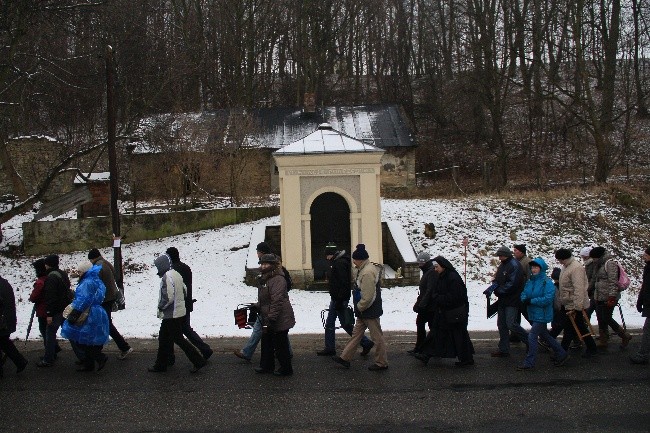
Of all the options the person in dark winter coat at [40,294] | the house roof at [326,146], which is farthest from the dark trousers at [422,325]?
the house roof at [326,146]

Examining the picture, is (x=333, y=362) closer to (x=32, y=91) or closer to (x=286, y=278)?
(x=286, y=278)

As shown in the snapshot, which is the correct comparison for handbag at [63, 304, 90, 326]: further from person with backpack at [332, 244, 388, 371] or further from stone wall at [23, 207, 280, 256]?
stone wall at [23, 207, 280, 256]

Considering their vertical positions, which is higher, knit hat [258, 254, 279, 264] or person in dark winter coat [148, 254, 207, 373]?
knit hat [258, 254, 279, 264]

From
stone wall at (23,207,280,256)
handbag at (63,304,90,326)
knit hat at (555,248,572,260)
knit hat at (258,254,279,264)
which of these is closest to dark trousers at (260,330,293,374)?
knit hat at (258,254,279,264)

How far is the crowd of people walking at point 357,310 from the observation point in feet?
27.6

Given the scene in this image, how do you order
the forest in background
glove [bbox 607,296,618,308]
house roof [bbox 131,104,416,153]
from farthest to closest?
house roof [bbox 131,104,416,153] < the forest in background < glove [bbox 607,296,618,308]

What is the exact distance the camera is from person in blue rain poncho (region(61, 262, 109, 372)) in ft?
27.6

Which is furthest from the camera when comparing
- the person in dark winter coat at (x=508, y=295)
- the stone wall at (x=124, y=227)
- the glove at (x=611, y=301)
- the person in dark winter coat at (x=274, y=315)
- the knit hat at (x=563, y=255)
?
the stone wall at (x=124, y=227)

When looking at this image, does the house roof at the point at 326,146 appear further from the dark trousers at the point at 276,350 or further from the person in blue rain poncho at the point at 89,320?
the dark trousers at the point at 276,350

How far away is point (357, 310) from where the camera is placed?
28.0 ft

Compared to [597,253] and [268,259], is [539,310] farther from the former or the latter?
[268,259]

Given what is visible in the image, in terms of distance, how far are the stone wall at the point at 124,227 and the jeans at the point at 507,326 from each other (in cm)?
1250

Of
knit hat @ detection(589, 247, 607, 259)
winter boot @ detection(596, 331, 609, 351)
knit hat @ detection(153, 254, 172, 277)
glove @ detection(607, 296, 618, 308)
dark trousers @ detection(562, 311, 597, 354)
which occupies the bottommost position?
winter boot @ detection(596, 331, 609, 351)

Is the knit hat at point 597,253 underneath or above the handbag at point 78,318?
above
